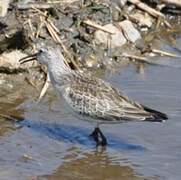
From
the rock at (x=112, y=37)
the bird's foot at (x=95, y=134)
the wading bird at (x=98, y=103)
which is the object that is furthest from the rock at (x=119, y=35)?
the bird's foot at (x=95, y=134)

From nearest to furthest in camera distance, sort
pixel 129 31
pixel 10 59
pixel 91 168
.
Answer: pixel 91 168 < pixel 10 59 < pixel 129 31

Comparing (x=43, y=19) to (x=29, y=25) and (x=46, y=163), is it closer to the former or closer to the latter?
(x=29, y=25)

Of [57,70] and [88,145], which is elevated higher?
[57,70]

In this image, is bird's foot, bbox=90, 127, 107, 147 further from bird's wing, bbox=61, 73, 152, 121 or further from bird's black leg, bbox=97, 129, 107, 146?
bird's wing, bbox=61, 73, 152, 121

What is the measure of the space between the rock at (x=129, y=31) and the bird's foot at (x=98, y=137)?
2729 mm

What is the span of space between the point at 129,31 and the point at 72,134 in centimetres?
278

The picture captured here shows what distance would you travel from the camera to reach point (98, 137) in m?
7.40

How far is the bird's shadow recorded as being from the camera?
7434mm

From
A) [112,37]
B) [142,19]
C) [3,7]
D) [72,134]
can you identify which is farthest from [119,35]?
[72,134]

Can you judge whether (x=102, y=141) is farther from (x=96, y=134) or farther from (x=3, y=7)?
(x=3, y=7)

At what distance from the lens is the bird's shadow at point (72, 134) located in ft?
24.4

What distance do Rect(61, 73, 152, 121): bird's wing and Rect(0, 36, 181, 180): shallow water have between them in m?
0.34

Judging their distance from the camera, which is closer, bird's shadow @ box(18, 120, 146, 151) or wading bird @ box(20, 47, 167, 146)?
wading bird @ box(20, 47, 167, 146)

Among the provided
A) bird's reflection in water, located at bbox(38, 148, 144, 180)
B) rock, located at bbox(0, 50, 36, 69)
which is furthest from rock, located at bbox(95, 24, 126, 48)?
bird's reflection in water, located at bbox(38, 148, 144, 180)
